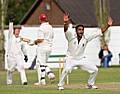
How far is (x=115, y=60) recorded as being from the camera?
47500 mm

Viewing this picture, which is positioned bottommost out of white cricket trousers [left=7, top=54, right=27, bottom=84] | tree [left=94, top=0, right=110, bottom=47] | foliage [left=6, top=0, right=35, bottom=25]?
white cricket trousers [left=7, top=54, right=27, bottom=84]

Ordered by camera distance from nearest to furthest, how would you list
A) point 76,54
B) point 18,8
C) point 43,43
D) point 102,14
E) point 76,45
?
1. point 76,45
2. point 76,54
3. point 43,43
4. point 102,14
5. point 18,8

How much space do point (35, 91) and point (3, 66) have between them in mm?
22169

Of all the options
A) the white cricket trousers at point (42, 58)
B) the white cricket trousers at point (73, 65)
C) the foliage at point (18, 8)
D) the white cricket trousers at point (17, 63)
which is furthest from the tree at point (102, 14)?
the white cricket trousers at point (73, 65)

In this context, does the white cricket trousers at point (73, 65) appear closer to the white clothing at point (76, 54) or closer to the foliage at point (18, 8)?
the white clothing at point (76, 54)

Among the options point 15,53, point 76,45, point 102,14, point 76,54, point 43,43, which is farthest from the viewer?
point 102,14

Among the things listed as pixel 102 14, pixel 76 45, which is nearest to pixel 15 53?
pixel 76 45

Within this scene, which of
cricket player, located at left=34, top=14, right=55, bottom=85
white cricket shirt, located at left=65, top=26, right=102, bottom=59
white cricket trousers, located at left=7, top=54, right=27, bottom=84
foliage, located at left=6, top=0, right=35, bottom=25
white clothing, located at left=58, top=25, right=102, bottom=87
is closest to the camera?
white cricket shirt, located at left=65, top=26, right=102, bottom=59

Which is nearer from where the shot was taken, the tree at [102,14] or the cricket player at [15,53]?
the cricket player at [15,53]

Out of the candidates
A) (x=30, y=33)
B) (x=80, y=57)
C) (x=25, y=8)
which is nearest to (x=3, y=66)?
(x=30, y=33)

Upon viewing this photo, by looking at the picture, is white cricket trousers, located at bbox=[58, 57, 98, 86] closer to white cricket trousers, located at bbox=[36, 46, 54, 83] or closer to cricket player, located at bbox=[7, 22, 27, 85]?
white cricket trousers, located at bbox=[36, 46, 54, 83]

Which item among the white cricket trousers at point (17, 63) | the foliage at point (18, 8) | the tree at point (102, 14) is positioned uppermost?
the foliage at point (18, 8)

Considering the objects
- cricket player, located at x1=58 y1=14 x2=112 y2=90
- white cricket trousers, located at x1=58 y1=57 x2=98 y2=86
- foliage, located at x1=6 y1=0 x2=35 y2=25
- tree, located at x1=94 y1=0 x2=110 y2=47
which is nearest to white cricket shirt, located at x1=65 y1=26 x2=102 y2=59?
cricket player, located at x1=58 y1=14 x2=112 y2=90

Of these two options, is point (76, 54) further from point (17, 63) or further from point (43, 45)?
point (17, 63)
